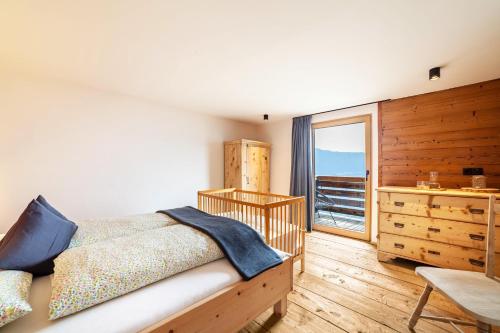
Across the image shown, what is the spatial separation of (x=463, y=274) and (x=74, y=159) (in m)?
3.84

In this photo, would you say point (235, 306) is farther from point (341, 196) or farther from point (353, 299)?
point (341, 196)

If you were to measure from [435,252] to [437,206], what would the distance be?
0.51 metres

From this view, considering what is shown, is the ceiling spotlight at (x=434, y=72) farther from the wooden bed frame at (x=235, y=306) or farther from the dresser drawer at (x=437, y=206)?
the wooden bed frame at (x=235, y=306)

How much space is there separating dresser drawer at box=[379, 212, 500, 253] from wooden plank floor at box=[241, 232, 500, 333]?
17.6 inches

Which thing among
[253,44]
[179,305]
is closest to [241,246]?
[179,305]

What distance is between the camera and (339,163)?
3707 millimetres

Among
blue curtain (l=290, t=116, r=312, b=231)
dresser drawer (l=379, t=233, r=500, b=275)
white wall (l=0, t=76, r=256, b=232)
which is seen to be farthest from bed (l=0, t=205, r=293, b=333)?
blue curtain (l=290, t=116, r=312, b=231)

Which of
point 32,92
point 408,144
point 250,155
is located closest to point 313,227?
point 250,155

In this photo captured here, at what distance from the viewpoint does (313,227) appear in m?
3.99

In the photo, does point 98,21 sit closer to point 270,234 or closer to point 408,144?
point 270,234

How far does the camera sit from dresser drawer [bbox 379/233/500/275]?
81.7 inches

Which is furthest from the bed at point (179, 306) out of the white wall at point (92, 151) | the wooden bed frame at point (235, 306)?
the white wall at point (92, 151)

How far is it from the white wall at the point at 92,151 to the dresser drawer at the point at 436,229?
9.54 feet

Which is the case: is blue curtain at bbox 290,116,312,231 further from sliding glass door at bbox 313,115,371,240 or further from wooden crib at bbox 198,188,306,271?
wooden crib at bbox 198,188,306,271
